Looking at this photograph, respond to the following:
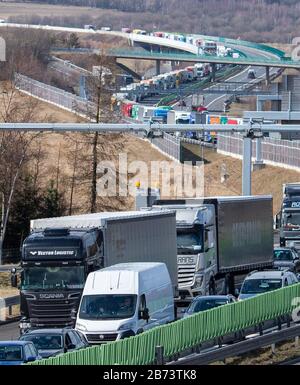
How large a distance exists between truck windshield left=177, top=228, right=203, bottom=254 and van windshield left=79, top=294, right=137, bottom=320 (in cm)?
1003

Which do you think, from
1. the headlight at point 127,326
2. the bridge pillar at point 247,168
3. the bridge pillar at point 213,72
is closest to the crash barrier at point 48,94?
the bridge pillar at point 247,168

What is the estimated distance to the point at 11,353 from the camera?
25.1 m

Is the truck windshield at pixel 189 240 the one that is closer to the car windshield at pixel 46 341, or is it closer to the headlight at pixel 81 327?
the headlight at pixel 81 327

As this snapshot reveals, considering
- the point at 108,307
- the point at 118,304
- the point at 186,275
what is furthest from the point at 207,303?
the point at 186,275

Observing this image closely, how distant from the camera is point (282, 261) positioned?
46.7m

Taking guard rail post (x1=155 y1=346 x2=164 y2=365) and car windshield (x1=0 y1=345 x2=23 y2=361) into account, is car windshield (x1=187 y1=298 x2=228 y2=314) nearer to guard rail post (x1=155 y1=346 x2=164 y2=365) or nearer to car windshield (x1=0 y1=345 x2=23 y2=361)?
car windshield (x1=0 y1=345 x2=23 y2=361)

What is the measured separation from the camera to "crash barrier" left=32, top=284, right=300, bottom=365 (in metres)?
22.2

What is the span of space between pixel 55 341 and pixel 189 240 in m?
12.8

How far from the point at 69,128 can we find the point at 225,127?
17.2 ft

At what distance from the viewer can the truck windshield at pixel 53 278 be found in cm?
3206

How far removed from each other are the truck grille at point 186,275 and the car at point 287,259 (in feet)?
21.8
